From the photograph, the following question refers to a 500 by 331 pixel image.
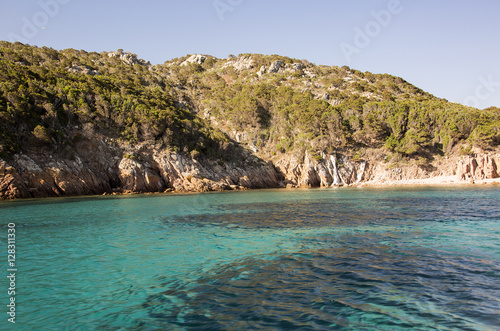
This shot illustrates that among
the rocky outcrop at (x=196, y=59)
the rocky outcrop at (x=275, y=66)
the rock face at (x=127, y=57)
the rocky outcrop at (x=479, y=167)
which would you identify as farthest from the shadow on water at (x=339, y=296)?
the rocky outcrop at (x=196, y=59)

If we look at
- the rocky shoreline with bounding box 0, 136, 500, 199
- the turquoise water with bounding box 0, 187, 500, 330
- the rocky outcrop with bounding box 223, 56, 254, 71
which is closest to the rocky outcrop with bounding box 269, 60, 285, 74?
the rocky outcrop with bounding box 223, 56, 254, 71

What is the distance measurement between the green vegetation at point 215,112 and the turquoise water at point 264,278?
33.2m

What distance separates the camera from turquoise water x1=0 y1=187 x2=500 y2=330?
5.38 m

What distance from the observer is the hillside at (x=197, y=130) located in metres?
39.4

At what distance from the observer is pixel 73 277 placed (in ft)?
26.5

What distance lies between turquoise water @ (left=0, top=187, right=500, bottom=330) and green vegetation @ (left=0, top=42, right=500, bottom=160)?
109 ft

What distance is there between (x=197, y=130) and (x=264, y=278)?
53234 mm

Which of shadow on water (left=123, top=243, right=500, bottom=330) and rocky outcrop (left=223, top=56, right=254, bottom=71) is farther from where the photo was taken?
rocky outcrop (left=223, top=56, right=254, bottom=71)

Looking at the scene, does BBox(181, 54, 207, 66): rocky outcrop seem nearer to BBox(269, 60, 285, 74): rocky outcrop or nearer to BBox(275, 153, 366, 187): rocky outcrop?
BBox(269, 60, 285, 74): rocky outcrop

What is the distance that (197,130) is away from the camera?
58750 millimetres

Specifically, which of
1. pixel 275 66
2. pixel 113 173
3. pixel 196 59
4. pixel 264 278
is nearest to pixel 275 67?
pixel 275 66

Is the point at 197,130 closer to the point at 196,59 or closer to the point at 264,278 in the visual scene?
the point at 264,278

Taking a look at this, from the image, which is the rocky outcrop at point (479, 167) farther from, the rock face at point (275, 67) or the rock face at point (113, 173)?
the rock face at point (275, 67)

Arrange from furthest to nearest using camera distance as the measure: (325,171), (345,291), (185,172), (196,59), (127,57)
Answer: (196,59), (127,57), (325,171), (185,172), (345,291)
